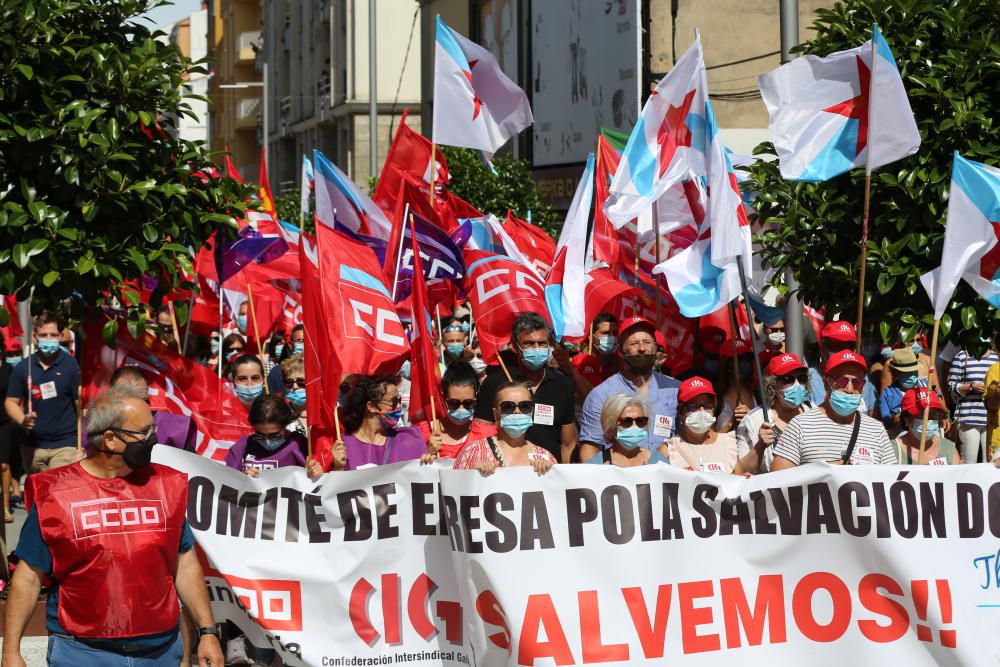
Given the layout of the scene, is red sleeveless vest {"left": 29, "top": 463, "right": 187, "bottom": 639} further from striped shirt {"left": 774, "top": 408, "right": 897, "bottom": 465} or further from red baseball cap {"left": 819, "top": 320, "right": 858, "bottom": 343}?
red baseball cap {"left": 819, "top": 320, "right": 858, "bottom": 343}

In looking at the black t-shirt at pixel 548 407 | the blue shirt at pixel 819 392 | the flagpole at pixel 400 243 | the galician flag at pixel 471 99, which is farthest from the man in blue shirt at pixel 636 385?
the galician flag at pixel 471 99

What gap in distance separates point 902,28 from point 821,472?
373 cm

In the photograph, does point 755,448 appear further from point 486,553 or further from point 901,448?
point 486,553

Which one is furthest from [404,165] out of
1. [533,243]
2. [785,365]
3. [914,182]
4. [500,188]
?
[500,188]

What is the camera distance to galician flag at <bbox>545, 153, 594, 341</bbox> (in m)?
10.1

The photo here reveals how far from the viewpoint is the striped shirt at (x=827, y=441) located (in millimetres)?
7188

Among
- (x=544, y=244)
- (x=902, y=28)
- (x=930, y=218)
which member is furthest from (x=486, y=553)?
(x=544, y=244)

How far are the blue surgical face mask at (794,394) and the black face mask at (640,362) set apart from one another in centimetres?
99

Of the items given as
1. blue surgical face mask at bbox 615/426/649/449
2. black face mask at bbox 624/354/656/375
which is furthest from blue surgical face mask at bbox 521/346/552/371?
blue surgical face mask at bbox 615/426/649/449

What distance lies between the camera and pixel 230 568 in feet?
22.8

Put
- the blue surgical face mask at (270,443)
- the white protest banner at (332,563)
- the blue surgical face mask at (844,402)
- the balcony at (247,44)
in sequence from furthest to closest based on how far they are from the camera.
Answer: the balcony at (247,44)
the blue surgical face mask at (270,443)
the blue surgical face mask at (844,402)
the white protest banner at (332,563)

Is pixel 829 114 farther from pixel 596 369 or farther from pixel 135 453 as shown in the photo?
pixel 135 453

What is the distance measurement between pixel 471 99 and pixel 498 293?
2.53 meters

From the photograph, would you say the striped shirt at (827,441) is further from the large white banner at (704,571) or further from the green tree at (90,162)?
the green tree at (90,162)
